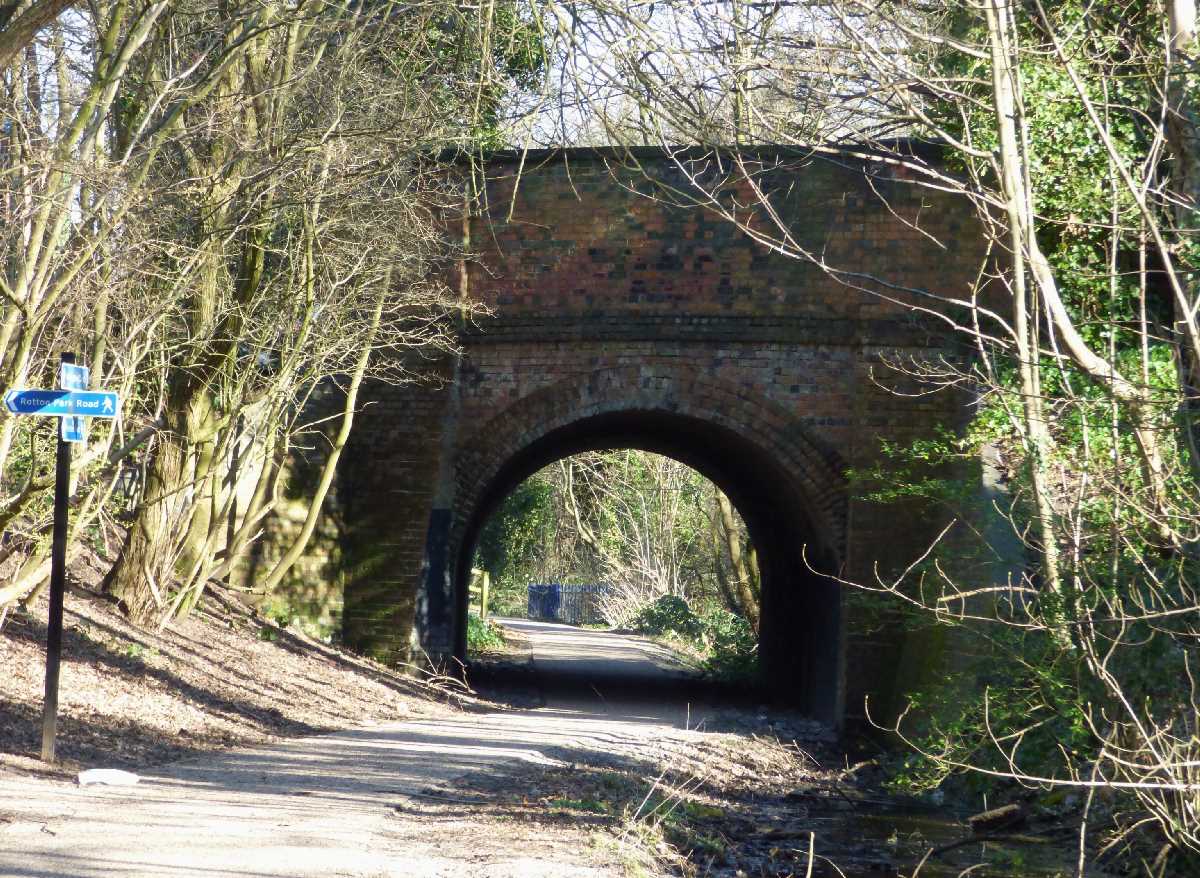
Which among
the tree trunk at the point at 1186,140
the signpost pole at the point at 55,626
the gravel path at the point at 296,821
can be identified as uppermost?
the tree trunk at the point at 1186,140

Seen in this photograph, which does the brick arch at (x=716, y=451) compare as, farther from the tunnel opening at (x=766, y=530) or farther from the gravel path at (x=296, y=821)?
the gravel path at (x=296, y=821)

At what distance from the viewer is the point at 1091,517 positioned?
8648mm

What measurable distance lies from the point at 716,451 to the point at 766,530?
204 centimetres

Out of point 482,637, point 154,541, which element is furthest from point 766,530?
point 154,541

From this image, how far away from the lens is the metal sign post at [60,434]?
758cm

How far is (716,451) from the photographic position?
17172mm

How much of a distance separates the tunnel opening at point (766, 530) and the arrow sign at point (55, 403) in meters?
7.11

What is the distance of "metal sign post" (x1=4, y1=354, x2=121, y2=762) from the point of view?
7582 mm

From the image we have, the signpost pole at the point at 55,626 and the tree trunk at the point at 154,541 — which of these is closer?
the signpost pole at the point at 55,626

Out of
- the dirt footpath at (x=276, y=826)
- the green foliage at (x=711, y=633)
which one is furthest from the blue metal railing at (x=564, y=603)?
the dirt footpath at (x=276, y=826)

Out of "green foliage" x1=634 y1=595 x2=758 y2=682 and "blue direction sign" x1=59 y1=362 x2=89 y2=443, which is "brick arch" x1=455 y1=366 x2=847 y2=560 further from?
"green foliage" x1=634 y1=595 x2=758 y2=682

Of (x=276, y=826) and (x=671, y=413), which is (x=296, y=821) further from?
(x=671, y=413)

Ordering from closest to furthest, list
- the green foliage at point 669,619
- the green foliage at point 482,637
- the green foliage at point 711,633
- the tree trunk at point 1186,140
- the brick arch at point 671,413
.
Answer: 1. the tree trunk at point 1186,140
2. the brick arch at point 671,413
3. the green foliage at point 711,633
4. the green foliage at point 482,637
5. the green foliage at point 669,619

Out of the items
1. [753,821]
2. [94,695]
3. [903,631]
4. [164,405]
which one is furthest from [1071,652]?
[164,405]
